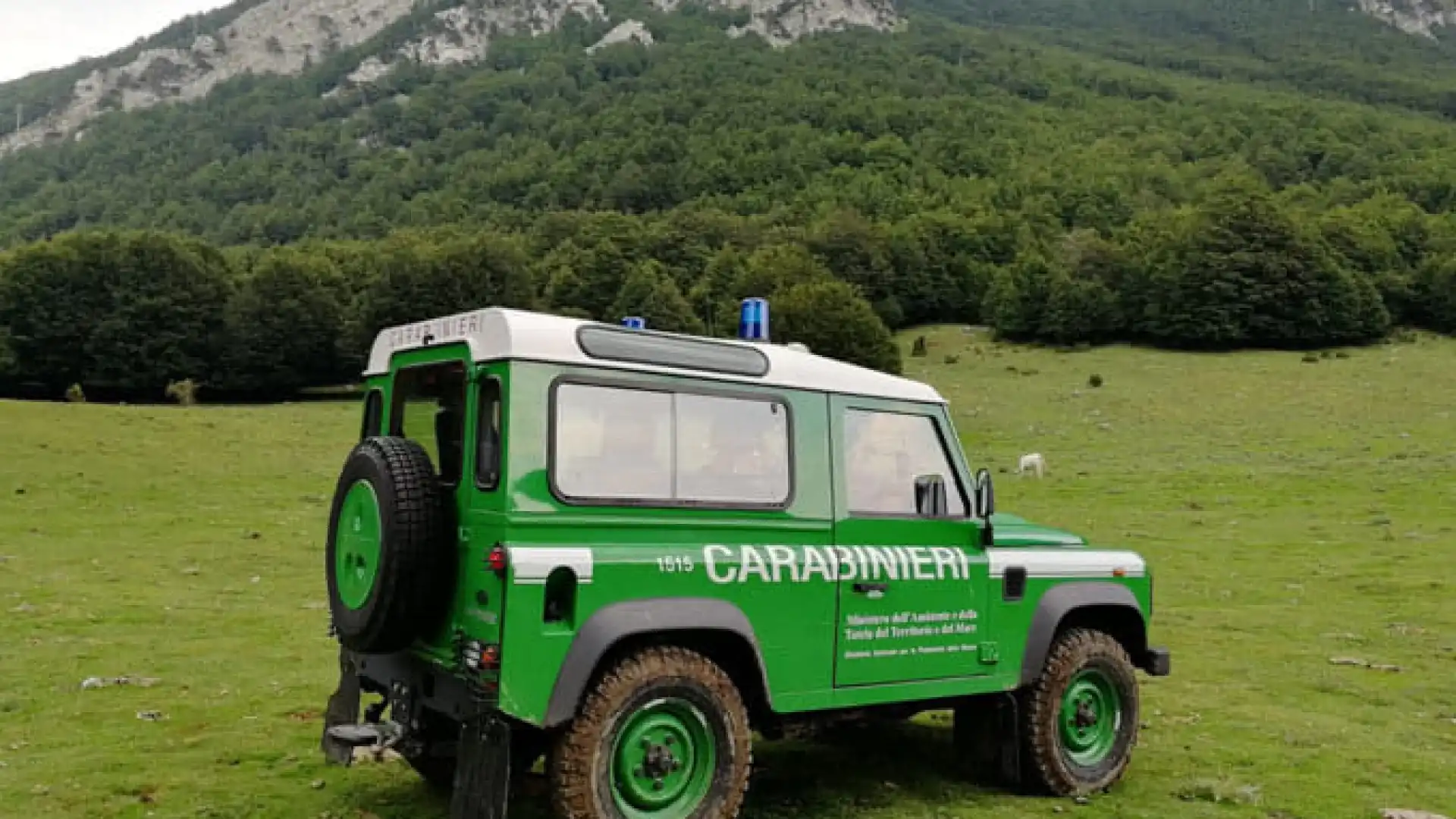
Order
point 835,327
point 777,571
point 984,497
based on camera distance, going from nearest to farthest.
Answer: point 777,571, point 984,497, point 835,327

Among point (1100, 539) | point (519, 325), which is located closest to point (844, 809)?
point (519, 325)

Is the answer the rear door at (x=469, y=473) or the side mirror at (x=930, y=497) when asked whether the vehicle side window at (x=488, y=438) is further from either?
the side mirror at (x=930, y=497)

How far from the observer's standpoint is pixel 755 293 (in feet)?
310

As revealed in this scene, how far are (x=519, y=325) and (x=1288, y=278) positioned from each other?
88.2 m

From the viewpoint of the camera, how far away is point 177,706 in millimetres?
11586

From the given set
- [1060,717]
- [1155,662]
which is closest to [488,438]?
[1060,717]

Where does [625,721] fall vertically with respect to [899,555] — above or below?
below

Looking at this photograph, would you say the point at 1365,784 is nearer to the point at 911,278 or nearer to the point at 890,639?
the point at 890,639

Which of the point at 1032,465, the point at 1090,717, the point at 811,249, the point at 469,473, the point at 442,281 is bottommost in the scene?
the point at 1090,717

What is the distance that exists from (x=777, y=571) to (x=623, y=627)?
1261 millimetres

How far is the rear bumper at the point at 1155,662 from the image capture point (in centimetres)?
970

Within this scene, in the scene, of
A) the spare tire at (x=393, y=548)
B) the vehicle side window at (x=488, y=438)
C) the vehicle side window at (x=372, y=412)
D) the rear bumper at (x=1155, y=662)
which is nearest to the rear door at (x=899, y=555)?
the rear bumper at (x=1155, y=662)

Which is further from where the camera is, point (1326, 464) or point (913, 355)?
point (913, 355)

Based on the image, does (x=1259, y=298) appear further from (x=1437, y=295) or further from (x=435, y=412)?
(x=435, y=412)
